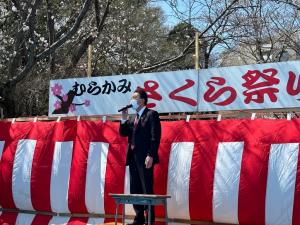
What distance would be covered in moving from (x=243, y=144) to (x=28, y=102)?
335 inches

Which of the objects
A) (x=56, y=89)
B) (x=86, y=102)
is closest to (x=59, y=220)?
(x=86, y=102)

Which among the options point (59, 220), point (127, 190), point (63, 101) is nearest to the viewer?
point (127, 190)

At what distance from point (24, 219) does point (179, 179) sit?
276 centimetres

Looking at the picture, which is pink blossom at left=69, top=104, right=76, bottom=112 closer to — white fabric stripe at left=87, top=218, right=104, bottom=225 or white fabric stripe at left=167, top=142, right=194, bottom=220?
white fabric stripe at left=87, top=218, right=104, bottom=225

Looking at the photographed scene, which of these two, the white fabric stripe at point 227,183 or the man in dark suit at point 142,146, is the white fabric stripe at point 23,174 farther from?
the white fabric stripe at point 227,183

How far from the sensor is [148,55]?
57.8 ft

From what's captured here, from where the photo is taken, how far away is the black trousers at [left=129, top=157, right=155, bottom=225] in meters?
6.66

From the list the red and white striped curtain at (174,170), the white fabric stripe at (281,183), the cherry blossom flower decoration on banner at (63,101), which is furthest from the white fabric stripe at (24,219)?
the white fabric stripe at (281,183)

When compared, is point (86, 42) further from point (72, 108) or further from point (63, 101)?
point (72, 108)

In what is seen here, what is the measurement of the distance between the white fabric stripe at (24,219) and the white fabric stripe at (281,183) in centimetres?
373

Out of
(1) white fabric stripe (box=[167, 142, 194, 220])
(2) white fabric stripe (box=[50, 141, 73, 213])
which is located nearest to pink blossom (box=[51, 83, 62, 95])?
(2) white fabric stripe (box=[50, 141, 73, 213])

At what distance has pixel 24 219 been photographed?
824 cm

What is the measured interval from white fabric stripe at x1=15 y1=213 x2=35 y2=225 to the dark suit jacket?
2208 mm

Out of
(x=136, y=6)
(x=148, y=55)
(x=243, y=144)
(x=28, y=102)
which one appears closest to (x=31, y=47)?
(x=28, y=102)
